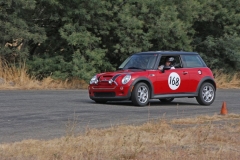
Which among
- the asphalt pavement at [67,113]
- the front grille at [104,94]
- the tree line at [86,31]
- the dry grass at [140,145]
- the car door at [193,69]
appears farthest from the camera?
the tree line at [86,31]

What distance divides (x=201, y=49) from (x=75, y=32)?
9.56 meters

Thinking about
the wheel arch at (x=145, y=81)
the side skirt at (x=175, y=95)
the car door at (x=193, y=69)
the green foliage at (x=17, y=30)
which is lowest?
the side skirt at (x=175, y=95)

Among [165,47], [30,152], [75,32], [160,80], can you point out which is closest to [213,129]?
[30,152]

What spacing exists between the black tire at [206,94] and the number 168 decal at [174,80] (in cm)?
91

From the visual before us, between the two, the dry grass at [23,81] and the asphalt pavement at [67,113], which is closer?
the asphalt pavement at [67,113]

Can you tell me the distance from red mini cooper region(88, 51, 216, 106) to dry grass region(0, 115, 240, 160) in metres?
A: 5.30

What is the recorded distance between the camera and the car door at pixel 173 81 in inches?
748

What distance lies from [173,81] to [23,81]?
988cm

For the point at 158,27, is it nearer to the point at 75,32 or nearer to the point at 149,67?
the point at 75,32

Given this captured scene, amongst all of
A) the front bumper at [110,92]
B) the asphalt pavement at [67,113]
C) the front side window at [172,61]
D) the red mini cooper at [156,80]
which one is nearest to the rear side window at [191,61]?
the red mini cooper at [156,80]

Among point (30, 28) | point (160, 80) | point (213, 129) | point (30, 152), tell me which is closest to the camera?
point (30, 152)

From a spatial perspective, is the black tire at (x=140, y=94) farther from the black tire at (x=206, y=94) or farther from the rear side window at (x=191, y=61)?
the black tire at (x=206, y=94)

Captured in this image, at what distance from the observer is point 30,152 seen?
30.6 feet

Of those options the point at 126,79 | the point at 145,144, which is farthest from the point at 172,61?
the point at 145,144
